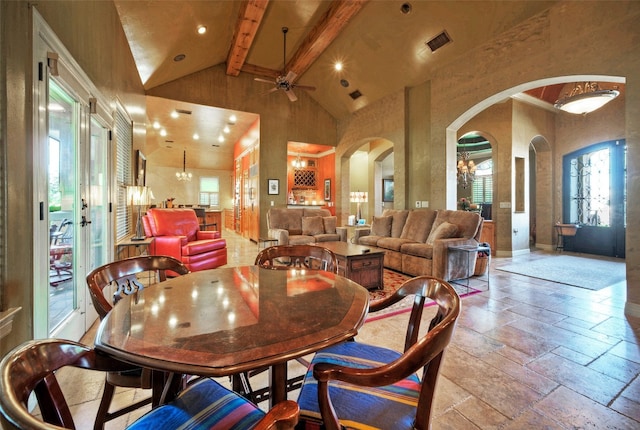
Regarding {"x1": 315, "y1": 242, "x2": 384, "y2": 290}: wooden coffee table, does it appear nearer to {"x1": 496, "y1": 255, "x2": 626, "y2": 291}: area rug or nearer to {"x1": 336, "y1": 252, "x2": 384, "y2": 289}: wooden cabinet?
{"x1": 336, "y1": 252, "x2": 384, "y2": 289}: wooden cabinet

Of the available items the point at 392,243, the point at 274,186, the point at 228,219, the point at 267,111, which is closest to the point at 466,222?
the point at 392,243

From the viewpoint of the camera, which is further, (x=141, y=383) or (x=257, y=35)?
(x=257, y=35)

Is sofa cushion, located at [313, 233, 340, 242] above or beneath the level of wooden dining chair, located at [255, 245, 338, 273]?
beneath

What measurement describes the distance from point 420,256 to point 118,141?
453 cm

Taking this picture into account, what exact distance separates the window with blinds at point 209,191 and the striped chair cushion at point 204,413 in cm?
1319

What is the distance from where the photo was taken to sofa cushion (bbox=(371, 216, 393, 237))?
559cm

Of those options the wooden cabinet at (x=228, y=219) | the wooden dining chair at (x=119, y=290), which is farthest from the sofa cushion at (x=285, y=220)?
the wooden cabinet at (x=228, y=219)

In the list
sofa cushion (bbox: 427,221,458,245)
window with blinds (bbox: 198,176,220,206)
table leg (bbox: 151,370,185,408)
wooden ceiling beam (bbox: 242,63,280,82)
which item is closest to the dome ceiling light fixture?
sofa cushion (bbox: 427,221,458,245)

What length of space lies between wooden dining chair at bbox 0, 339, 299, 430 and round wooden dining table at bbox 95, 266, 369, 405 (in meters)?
0.09

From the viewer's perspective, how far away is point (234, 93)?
23.6ft

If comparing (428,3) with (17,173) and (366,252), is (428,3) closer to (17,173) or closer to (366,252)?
(366,252)

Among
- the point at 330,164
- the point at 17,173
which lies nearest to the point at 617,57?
the point at 17,173

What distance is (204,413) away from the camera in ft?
2.95

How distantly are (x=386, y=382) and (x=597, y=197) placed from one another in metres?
8.65
